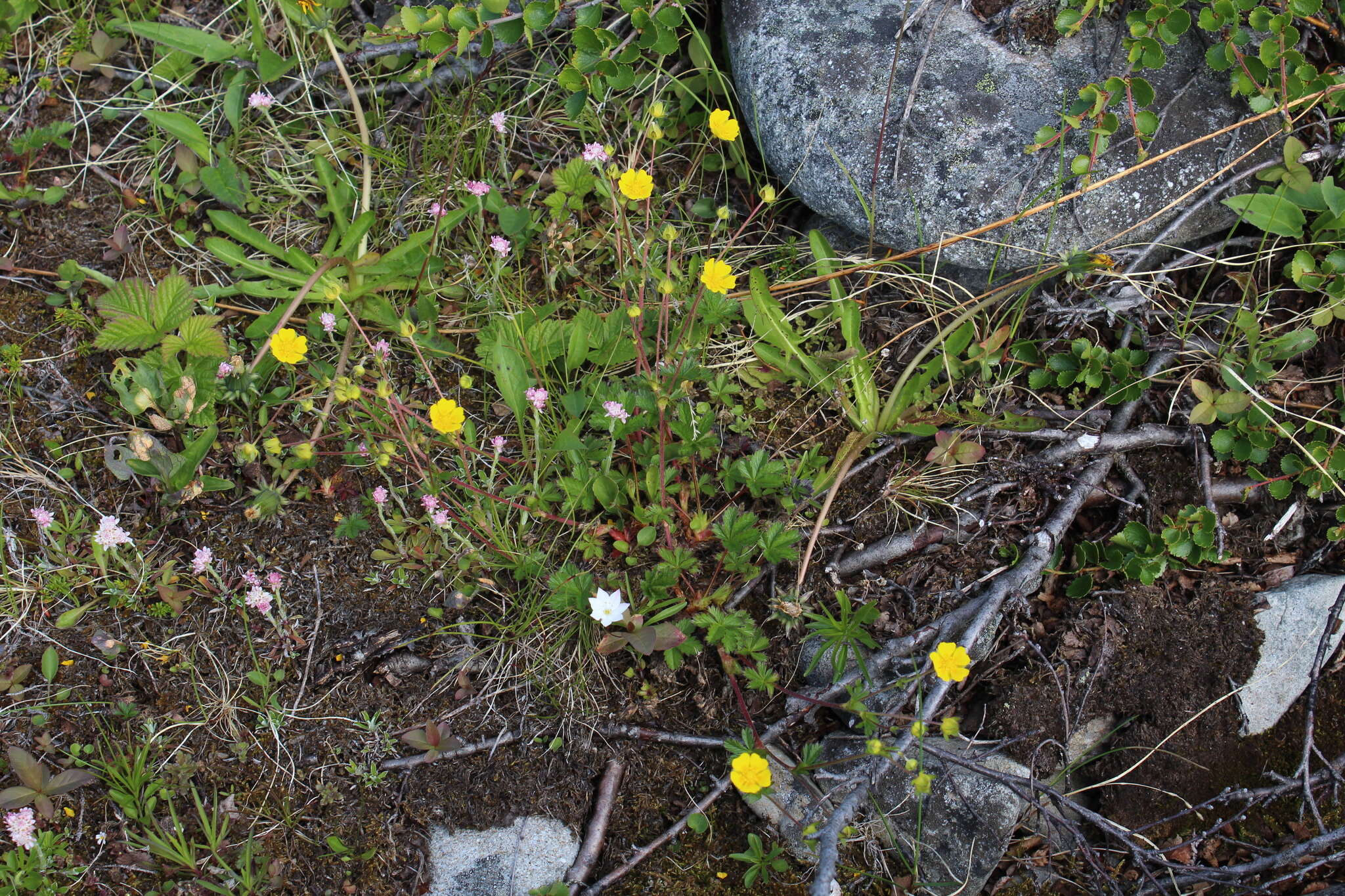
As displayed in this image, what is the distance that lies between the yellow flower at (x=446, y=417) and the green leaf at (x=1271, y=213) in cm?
232

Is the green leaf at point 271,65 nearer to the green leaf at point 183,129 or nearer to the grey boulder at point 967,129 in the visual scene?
the green leaf at point 183,129

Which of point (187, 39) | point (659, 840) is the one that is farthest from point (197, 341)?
point (659, 840)

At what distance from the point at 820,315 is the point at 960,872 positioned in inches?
63.0

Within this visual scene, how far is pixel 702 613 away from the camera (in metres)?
2.29

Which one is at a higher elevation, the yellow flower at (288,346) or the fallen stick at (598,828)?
the yellow flower at (288,346)

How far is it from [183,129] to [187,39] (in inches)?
13.6

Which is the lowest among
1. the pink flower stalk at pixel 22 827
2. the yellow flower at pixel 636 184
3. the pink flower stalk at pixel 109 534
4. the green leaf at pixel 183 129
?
the pink flower stalk at pixel 22 827

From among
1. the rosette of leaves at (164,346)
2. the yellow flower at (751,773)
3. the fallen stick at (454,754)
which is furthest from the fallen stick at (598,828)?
the rosette of leaves at (164,346)

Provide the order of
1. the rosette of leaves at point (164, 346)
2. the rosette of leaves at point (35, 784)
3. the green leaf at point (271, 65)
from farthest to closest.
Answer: the green leaf at point (271, 65), the rosette of leaves at point (164, 346), the rosette of leaves at point (35, 784)

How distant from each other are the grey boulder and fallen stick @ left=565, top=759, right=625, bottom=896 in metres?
1.79

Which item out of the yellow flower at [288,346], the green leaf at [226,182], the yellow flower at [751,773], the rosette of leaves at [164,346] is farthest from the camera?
the green leaf at [226,182]

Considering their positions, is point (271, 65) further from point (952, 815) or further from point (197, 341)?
point (952, 815)

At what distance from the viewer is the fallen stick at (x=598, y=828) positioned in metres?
2.11

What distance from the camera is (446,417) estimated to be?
2133mm
